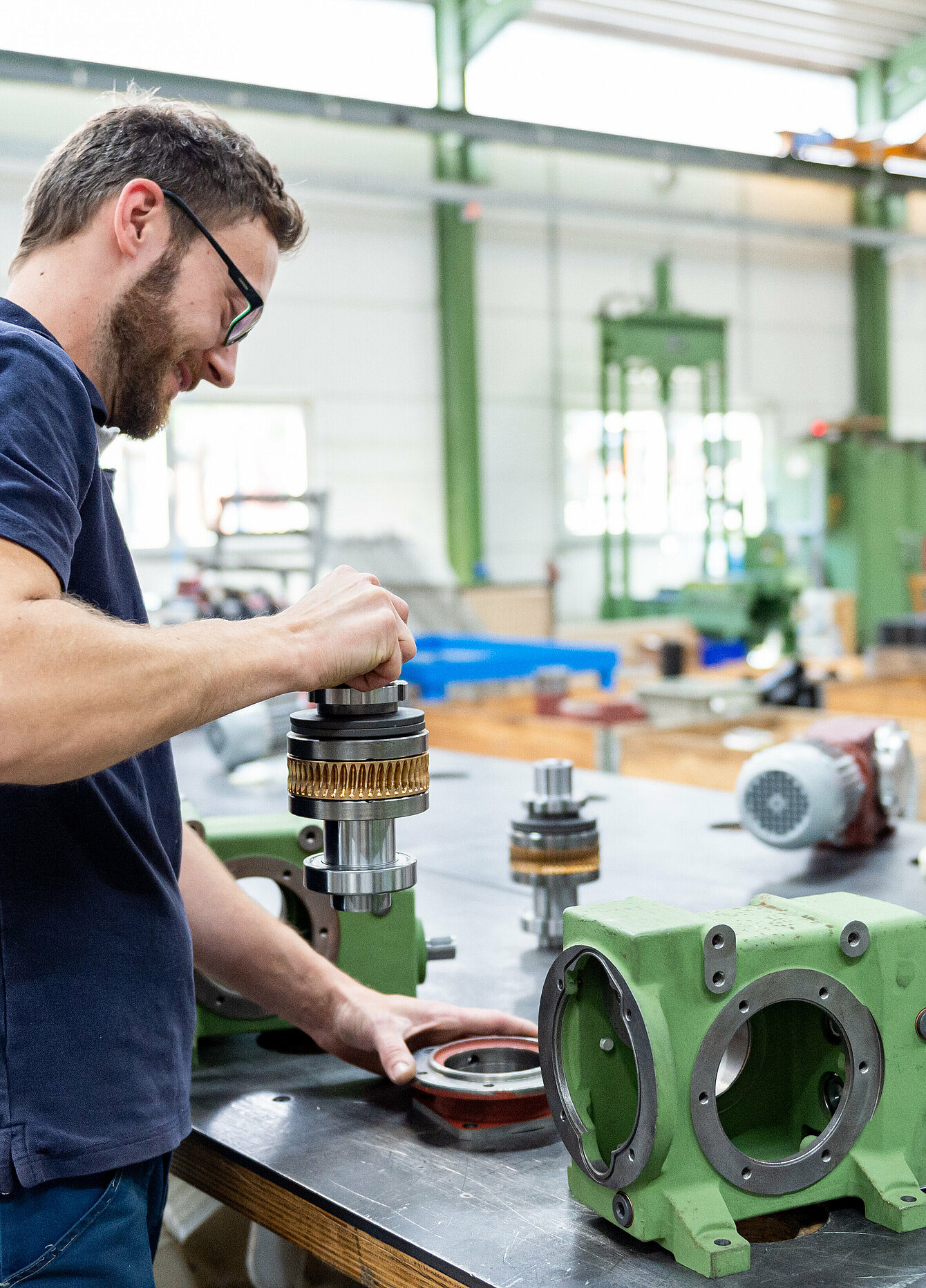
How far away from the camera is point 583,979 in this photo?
2.58 feet

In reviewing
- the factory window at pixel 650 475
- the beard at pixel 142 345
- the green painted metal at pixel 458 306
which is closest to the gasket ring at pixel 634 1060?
the beard at pixel 142 345

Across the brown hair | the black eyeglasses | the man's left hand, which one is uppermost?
the brown hair

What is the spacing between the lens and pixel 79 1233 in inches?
29.6

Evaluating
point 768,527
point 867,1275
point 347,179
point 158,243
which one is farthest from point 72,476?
point 768,527

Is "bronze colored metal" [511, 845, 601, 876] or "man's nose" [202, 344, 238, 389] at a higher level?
"man's nose" [202, 344, 238, 389]

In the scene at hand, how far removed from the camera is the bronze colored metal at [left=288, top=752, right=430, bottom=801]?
806 mm

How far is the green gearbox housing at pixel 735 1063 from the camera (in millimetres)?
715

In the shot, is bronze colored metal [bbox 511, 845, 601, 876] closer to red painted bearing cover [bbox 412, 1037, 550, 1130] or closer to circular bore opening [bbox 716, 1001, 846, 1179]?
red painted bearing cover [bbox 412, 1037, 550, 1130]

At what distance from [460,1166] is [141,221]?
0.66 m

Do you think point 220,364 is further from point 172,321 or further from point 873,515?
point 873,515

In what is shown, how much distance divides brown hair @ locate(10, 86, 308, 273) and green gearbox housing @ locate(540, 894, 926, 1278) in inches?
20.5

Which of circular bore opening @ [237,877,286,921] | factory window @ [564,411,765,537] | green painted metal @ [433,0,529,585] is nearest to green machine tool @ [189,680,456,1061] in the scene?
circular bore opening @ [237,877,286,921]

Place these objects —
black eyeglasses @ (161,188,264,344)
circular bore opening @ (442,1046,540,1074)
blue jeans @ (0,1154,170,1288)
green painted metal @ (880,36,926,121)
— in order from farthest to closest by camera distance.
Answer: green painted metal @ (880,36,926,121), circular bore opening @ (442,1046,540,1074), black eyeglasses @ (161,188,264,344), blue jeans @ (0,1154,170,1288)

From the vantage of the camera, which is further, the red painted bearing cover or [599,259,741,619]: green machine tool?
[599,259,741,619]: green machine tool
